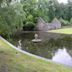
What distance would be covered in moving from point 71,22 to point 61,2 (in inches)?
226

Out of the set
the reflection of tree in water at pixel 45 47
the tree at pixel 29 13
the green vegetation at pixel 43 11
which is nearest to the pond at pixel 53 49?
the reflection of tree in water at pixel 45 47

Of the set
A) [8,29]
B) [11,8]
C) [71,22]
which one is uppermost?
[11,8]

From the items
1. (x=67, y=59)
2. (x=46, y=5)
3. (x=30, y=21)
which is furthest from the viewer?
(x=46, y=5)

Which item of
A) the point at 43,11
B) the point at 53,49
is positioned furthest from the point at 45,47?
the point at 43,11

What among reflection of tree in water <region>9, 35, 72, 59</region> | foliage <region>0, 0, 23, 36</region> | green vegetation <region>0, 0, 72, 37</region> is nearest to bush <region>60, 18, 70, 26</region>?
green vegetation <region>0, 0, 72, 37</region>

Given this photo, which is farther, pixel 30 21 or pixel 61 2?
pixel 61 2

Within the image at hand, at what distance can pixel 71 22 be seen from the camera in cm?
4334

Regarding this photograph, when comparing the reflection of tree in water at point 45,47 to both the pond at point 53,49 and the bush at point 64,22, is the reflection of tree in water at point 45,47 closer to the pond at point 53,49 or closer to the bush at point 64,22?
the pond at point 53,49

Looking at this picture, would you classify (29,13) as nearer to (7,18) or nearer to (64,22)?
(64,22)

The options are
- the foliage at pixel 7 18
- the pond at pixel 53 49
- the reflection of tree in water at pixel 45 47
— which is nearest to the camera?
the foliage at pixel 7 18

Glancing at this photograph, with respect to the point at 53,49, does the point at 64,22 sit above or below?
below

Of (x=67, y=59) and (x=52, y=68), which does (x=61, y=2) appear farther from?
(x=52, y=68)

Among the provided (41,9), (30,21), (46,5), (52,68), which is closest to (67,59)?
(52,68)

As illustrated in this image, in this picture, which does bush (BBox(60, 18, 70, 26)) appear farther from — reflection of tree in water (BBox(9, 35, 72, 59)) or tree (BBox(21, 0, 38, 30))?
reflection of tree in water (BBox(9, 35, 72, 59))
